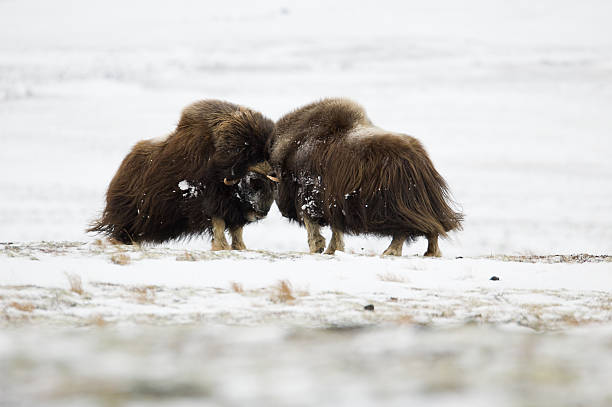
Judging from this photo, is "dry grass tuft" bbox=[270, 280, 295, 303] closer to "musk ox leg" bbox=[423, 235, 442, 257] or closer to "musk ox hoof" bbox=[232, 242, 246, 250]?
"musk ox leg" bbox=[423, 235, 442, 257]

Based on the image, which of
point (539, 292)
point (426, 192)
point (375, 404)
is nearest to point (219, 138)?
point (426, 192)

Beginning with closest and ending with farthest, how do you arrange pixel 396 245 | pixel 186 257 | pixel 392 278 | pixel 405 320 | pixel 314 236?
1. pixel 405 320
2. pixel 392 278
3. pixel 186 257
4. pixel 396 245
5. pixel 314 236

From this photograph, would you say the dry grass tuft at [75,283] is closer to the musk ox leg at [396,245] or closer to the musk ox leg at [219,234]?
the musk ox leg at [396,245]

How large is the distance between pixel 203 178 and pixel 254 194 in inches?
17.8

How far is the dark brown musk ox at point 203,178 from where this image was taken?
6.48m

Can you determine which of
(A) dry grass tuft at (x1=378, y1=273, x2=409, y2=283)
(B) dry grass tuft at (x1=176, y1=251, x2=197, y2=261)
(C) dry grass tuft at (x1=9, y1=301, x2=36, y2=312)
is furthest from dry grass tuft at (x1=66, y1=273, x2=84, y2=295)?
(A) dry grass tuft at (x1=378, y1=273, x2=409, y2=283)

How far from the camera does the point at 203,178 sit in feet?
21.3

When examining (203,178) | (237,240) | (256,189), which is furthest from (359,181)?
(237,240)

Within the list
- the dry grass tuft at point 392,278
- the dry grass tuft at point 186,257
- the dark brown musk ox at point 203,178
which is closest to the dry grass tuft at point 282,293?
the dry grass tuft at point 392,278

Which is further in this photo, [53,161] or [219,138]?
[53,161]

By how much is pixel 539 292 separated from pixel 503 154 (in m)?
17.0

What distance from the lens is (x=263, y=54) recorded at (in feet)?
112

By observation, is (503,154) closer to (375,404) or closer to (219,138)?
(219,138)

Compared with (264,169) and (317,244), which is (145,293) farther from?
(264,169)
